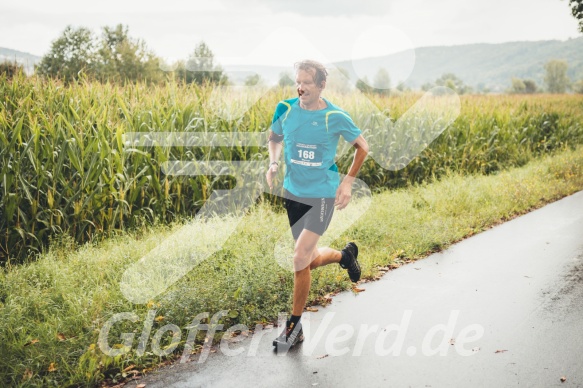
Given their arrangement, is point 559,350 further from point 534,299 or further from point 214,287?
point 214,287

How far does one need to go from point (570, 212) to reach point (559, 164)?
4567mm

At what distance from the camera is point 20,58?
8969 mm

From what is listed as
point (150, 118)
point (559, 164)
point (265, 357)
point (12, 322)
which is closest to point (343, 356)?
point (265, 357)

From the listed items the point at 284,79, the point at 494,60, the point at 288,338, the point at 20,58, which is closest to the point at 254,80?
the point at 284,79

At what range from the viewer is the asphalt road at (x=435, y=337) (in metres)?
3.92

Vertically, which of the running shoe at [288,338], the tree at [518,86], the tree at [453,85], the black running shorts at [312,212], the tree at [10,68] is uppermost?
the tree at [518,86]

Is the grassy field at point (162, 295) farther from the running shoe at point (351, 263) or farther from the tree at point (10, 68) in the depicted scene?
the tree at point (10, 68)

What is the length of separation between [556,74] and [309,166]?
158m

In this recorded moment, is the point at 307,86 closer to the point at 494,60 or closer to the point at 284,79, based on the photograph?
the point at 284,79

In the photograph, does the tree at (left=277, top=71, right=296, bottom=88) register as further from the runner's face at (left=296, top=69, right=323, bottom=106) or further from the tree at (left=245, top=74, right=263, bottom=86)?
the runner's face at (left=296, top=69, right=323, bottom=106)

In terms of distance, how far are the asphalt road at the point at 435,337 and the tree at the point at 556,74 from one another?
149m

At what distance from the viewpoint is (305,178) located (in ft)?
14.5

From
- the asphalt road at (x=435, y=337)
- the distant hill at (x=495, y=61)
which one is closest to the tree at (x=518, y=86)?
the distant hill at (x=495, y=61)

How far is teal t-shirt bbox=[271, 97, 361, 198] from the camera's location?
14.3 ft
